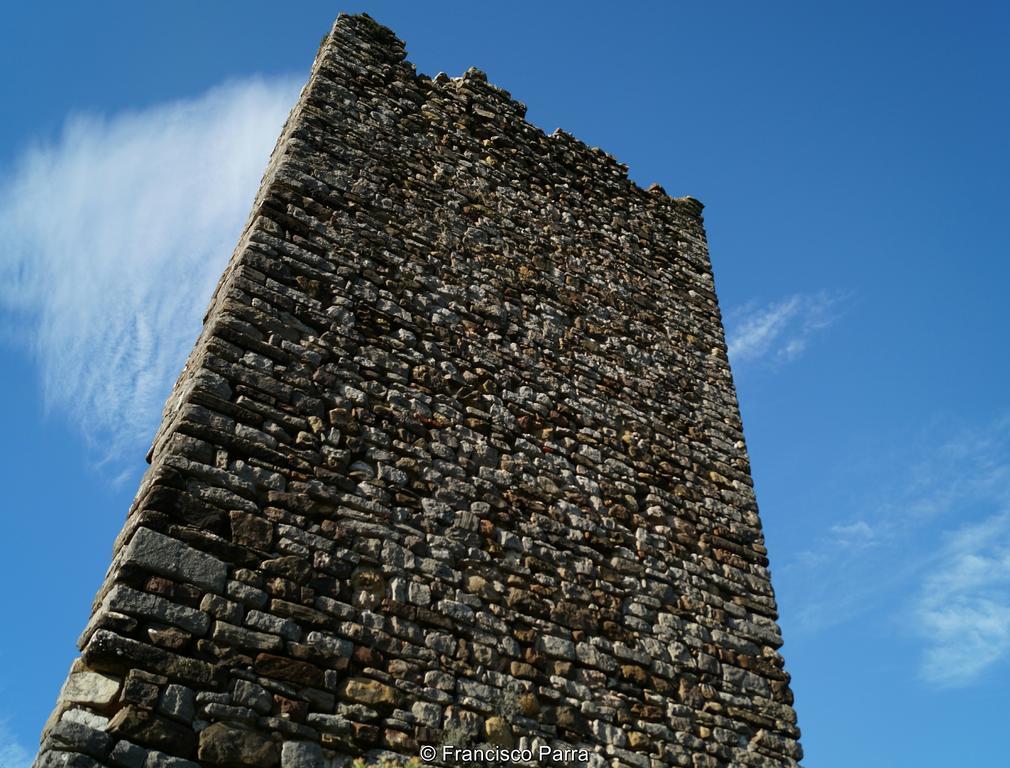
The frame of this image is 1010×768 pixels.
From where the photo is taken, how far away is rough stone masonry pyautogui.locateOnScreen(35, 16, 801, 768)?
3.66 meters

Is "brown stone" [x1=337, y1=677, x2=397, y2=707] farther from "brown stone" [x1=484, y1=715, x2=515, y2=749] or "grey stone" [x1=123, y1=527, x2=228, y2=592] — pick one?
"grey stone" [x1=123, y1=527, x2=228, y2=592]

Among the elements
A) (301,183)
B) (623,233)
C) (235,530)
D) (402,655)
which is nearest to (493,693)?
(402,655)

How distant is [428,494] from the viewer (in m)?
4.77

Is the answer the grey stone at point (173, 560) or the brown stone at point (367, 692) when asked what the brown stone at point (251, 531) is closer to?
the grey stone at point (173, 560)

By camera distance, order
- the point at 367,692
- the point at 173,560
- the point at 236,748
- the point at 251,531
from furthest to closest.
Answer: the point at 251,531 → the point at 367,692 → the point at 173,560 → the point at 236,748

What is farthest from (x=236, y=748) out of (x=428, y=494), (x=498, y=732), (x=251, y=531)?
(x=428, y=494)

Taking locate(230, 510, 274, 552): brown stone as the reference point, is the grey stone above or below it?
below

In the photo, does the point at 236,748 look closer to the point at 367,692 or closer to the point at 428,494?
the point at 367,692

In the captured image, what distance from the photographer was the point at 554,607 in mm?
4879

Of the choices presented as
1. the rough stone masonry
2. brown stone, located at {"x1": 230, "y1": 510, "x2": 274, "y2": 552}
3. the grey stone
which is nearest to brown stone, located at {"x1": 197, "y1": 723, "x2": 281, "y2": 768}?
the rough stone masonry

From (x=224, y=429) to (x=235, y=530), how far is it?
561mm

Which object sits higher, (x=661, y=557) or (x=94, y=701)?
(x=661, y=557)

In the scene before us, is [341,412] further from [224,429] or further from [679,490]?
[679,490]

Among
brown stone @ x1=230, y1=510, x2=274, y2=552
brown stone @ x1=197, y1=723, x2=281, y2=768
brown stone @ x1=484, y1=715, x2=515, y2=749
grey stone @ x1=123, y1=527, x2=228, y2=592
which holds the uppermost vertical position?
brown stone @ x1=230, y1=510, x2=274, y2=552
